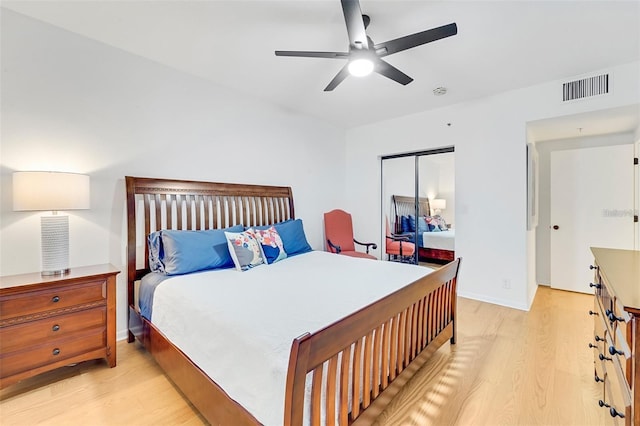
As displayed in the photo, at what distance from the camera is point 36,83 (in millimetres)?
2225

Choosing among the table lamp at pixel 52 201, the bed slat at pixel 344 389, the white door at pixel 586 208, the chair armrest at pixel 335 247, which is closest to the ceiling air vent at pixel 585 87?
the white door at pixel 586 208

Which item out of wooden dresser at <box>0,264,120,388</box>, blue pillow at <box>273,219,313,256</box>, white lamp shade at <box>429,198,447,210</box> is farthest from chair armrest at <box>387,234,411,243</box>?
wooden dresser at <box>0,264,120,388</box>

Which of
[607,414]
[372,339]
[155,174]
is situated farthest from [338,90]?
[607,414]

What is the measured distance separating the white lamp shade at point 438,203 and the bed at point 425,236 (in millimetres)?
86

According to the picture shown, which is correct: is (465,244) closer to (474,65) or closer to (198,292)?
(474,65)

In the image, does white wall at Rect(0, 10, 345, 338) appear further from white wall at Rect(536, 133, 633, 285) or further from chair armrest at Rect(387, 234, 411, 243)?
white wall at Rect(536, 133, 633, 285)

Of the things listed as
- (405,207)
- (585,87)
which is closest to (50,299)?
(405,207)

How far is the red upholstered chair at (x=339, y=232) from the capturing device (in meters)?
4.39

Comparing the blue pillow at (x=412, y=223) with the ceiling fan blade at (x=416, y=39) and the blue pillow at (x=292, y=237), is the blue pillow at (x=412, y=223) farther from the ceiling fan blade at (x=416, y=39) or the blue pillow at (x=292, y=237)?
the ceiling fan blade at (x=416, y=39)

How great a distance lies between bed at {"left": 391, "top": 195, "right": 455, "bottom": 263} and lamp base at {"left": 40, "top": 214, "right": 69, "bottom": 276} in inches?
163

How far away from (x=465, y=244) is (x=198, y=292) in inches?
133

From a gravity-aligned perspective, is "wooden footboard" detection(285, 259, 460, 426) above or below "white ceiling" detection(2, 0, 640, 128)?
below

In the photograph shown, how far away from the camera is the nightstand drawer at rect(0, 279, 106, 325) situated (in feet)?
5.90

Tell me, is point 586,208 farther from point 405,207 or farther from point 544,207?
point 405,207
